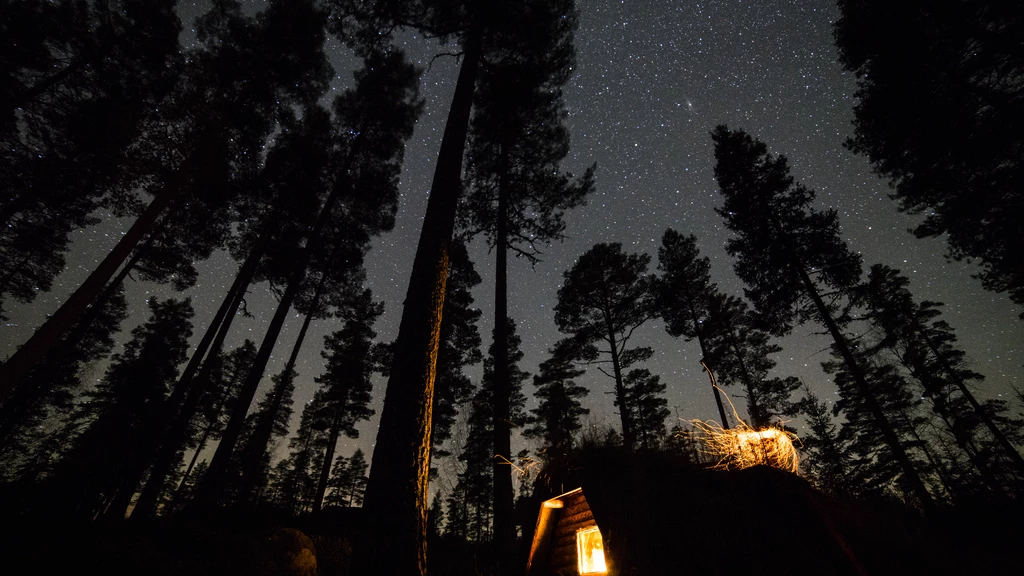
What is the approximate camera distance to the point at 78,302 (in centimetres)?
796

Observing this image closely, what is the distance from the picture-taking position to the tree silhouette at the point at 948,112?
8859 mm

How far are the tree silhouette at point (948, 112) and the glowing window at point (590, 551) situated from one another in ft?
48.9

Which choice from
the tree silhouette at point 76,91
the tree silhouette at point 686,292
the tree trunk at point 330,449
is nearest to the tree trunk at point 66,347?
the tree silhouette at point 76,91

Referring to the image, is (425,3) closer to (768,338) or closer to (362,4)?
(362,4)

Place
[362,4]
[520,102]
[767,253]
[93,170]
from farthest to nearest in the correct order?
[767,253]
[93,170]
[520,102]
[362,4]

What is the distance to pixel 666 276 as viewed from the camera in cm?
1875

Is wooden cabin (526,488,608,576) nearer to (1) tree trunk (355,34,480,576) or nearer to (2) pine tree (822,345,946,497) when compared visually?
(1) tree trunk (355,34,480,576)

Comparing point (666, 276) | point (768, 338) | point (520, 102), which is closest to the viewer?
point (520, 102)

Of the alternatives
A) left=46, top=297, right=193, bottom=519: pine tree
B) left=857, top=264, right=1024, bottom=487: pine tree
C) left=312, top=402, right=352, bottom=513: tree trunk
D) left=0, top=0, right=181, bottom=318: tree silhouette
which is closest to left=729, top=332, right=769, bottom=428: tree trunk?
left=857, top=264, right=1024, bottom=487: pine tree

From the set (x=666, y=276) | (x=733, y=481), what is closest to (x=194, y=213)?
(x=733, y=481)

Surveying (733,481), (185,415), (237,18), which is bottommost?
(733,481)

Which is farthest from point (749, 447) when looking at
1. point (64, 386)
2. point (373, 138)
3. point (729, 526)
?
point (64, 386)

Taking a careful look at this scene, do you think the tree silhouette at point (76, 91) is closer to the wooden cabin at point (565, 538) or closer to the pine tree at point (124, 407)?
the pine tree at point (124, 407)

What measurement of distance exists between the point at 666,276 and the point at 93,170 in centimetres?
2434
